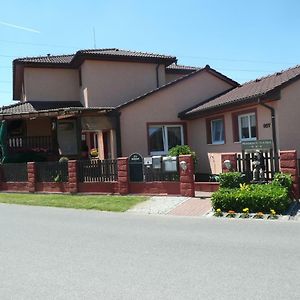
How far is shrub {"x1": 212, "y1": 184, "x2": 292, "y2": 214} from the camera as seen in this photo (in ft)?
38.1

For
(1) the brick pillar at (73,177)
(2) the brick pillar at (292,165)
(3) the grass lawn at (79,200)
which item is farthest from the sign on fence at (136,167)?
(2) the brick pillar at (292,165)

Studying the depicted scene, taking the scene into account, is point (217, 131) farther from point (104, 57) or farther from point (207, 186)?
point (104, 57)

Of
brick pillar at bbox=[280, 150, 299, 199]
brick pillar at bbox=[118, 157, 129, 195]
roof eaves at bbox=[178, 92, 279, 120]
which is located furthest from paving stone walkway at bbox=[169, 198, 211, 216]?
roof eaves at bbox=[178, 92, 279, 120]

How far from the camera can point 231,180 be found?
1373cm

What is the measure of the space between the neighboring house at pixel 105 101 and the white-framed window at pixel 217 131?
5.77ft

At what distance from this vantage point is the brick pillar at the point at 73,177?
17.2 meters

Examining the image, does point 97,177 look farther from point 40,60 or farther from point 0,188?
point 40,60

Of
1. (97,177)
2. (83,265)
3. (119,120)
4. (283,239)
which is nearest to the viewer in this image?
(83,265)

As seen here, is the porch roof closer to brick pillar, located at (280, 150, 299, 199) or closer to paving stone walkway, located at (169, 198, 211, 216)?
paving stone walkway, located at (169, 198, 211, 216)

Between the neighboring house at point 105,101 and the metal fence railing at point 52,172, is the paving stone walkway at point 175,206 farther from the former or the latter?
the neighboring house at point 105,101

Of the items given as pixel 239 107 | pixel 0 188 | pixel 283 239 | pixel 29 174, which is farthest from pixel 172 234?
pixel 0 188

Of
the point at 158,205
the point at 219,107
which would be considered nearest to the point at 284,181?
the point at 158,205

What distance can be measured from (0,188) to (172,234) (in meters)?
12.6

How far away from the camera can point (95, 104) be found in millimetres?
23625
